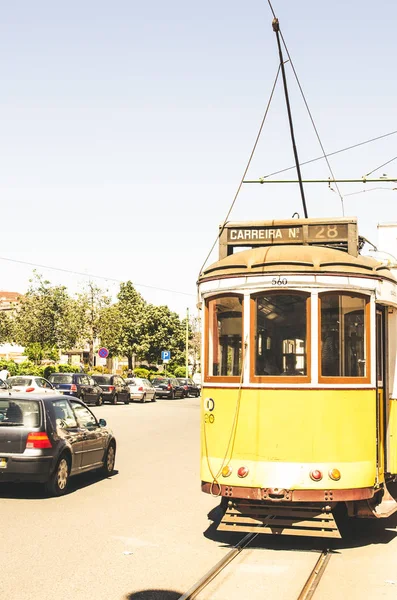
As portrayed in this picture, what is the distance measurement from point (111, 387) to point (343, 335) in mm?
35307

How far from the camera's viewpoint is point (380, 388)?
9109 millimetres

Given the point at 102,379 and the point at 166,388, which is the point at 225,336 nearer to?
the point at 102,379

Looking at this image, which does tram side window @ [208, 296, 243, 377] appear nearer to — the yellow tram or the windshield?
the yellow tram

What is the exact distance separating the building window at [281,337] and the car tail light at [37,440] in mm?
4321

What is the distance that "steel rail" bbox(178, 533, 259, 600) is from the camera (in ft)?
21.5

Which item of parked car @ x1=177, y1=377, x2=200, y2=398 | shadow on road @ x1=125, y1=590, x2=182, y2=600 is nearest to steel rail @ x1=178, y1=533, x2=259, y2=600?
shadow on road @ x1=125, y1=590, x2=182, y2=600

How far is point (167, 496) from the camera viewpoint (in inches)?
493

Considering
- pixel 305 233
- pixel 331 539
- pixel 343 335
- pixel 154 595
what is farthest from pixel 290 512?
pixel 305 233

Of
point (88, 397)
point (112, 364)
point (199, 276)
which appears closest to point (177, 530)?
point (199, 276)

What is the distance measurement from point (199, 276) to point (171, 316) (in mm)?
86361

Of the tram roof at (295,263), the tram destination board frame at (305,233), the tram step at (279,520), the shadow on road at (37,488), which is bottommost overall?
the shadow on road at (37,488)

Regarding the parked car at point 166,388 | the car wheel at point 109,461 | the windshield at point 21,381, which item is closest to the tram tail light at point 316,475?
the car wheel at point 109,461

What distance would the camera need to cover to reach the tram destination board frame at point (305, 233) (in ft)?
30.4

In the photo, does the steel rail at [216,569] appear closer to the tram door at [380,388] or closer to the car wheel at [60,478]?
the tram door at [380,388]
